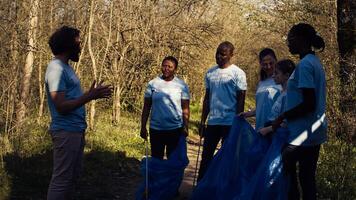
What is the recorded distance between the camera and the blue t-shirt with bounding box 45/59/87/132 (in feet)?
13.4

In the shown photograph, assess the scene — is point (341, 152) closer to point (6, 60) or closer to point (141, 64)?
point (6, 60)

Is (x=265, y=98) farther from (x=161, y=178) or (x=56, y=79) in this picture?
(x=56, y=79)

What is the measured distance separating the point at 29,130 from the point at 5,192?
280 centimetres

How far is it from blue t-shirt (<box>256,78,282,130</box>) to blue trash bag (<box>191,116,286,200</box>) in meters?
0.17

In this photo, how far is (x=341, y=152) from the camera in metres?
6.17

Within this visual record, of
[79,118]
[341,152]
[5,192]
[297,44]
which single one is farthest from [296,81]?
[5,192]

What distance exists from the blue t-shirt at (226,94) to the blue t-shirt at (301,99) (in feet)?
5.57

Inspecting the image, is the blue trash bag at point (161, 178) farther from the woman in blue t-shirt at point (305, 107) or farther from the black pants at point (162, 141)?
the woman in blue t-shirt at point (305, 107)

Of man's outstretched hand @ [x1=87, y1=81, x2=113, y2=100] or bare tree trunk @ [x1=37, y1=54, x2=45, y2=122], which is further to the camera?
bare tree trunk @ [x1=37, y1=54, x2=45, y2=122]

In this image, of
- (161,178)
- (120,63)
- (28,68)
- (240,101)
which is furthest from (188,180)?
(120,63)

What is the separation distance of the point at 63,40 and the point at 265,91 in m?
2.32

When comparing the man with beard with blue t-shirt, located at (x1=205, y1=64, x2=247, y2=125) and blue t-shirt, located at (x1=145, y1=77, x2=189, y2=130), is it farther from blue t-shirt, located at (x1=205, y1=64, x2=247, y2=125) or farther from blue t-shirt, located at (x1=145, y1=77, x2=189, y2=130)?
blue t-shirt, located at (x1=205, y1=64, x2=247, y2=125)

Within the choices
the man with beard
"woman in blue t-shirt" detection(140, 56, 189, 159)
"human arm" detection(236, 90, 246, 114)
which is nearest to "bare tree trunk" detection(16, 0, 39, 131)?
"woman in blue t-shirt" detection(140, 56, 189, 159)

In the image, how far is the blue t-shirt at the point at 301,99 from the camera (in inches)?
167
